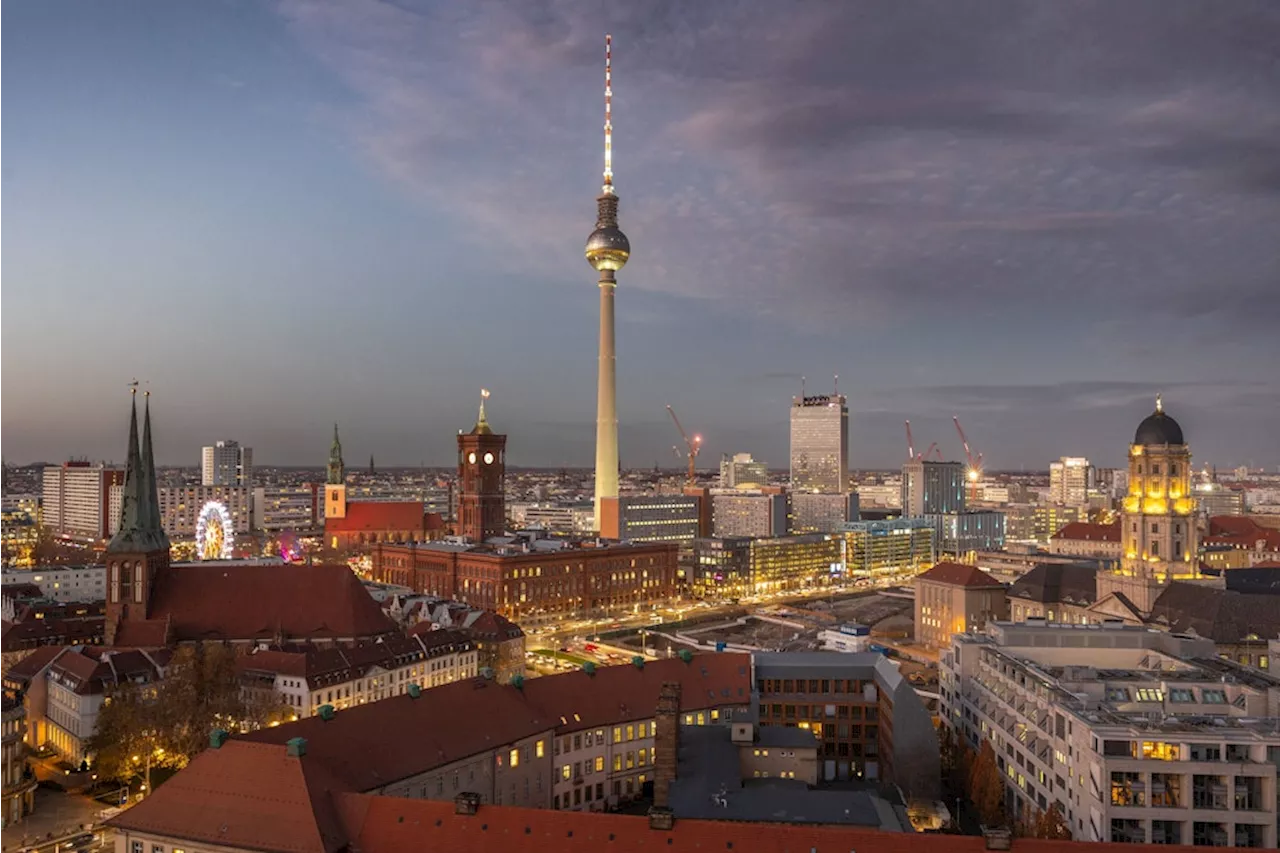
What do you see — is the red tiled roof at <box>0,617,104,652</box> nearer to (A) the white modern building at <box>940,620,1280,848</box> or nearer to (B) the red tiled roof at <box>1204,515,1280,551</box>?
(A) the white modern building at <box>940,620,1280,848</box>

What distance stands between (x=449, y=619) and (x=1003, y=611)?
226ft

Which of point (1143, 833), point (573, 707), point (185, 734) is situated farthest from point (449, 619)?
point (1143, 833)

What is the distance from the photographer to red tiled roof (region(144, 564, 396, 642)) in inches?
3430

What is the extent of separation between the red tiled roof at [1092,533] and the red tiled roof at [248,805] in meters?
180

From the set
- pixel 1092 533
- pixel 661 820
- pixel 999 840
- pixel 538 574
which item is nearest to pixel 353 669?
pixel 661 820

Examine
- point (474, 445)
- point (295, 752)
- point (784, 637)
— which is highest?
point (474, 445)

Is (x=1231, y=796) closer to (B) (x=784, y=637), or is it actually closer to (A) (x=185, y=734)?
(A) (x=185, y=734)

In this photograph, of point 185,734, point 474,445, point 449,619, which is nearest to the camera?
point 185,734

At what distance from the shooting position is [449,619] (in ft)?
342

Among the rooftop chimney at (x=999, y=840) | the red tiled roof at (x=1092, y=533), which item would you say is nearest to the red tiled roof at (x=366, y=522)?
the red tiled roof at (x=1092, y=533)

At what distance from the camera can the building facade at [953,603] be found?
119 metres

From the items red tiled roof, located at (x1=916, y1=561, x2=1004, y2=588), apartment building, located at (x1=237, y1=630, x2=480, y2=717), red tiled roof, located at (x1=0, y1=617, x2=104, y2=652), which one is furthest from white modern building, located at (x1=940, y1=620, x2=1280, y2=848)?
red tiled roof, located at (x1=0, y1=617, x2=104, y2=652)

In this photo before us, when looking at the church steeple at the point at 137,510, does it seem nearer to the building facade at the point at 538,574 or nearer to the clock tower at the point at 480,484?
the building facade at the point at 538,574

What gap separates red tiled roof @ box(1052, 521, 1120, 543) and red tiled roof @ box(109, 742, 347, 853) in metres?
180
